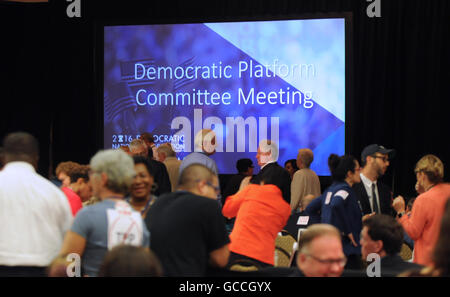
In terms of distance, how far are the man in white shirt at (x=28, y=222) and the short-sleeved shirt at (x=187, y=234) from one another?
439 mm

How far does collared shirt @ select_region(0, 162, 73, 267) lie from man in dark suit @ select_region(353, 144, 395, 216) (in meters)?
2.42

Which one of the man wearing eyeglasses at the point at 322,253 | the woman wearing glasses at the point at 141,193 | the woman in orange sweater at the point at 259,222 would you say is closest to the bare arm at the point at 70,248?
the woman wearing glasses at the point at 141,193

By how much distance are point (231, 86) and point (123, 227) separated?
570 centimetres

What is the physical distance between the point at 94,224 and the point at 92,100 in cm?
685

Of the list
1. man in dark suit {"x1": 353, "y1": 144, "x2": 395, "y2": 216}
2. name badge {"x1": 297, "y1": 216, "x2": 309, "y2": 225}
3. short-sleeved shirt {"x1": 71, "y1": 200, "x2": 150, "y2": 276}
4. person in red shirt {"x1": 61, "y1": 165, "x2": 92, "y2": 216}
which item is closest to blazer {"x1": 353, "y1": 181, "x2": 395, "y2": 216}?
man in dark suit {"x1": 353, "y1": 144, "x2": 395, "y2": 216}

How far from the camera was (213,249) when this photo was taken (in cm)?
285

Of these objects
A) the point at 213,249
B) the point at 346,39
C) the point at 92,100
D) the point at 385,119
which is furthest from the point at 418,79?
the point at 213,249

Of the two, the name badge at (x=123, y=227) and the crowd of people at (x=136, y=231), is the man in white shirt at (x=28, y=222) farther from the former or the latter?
the name badge at (x=123, y=227)

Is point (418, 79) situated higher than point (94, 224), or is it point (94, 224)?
point (418, 79)

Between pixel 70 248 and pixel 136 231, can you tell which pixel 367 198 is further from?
pixel 70 248

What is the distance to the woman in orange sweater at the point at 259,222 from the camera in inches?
165

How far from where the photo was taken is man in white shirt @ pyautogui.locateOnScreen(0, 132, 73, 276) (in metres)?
2.89
